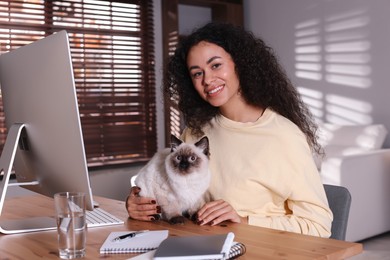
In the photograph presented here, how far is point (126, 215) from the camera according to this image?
1.59 m

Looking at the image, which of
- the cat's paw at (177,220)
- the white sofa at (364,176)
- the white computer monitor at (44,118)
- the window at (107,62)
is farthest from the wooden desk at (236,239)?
the window at (107,62)

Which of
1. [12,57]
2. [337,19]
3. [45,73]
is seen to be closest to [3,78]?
[12,57]

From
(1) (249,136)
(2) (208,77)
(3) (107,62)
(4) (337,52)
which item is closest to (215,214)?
(1) (249,136)

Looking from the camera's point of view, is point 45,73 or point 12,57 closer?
point 45,73

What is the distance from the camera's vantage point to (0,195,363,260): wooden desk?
1.08 metres

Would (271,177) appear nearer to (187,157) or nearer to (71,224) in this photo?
(187,157)

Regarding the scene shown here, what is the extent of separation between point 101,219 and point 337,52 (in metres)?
3.99

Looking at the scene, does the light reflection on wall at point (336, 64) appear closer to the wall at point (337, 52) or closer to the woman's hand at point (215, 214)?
the wall at point (337, 52)

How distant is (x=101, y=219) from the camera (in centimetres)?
150

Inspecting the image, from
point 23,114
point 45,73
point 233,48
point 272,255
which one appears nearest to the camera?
point 272,255

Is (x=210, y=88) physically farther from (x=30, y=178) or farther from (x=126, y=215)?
(x=30, y=178)

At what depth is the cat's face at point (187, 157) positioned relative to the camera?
4.51ft

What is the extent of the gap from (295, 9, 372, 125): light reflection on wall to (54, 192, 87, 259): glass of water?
13.4ft

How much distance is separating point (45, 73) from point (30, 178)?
15.8 inches
